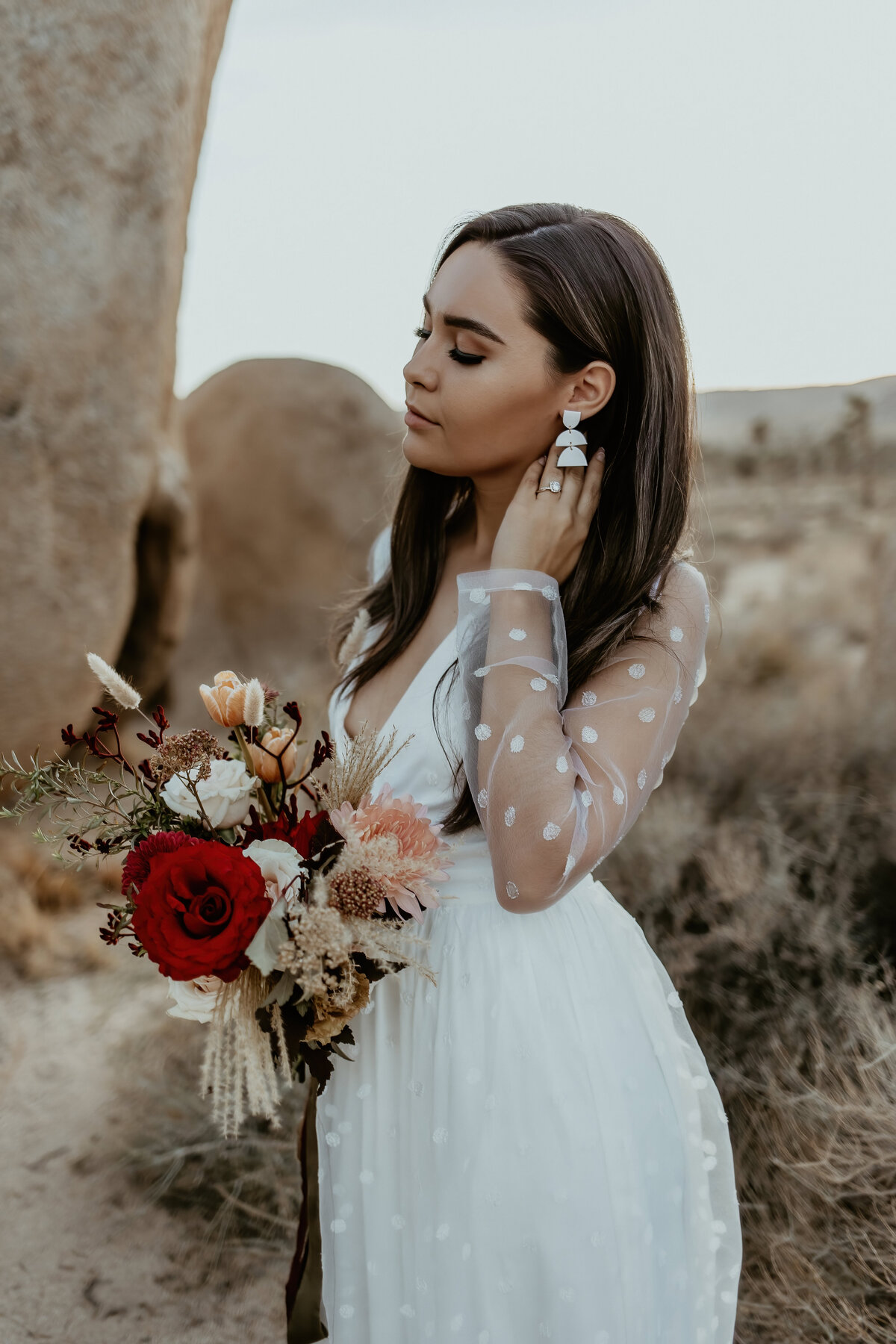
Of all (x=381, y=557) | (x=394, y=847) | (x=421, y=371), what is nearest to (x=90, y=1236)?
(x=381, y=557)

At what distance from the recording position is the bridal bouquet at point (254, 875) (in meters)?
1.19

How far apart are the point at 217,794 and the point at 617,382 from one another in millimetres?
929

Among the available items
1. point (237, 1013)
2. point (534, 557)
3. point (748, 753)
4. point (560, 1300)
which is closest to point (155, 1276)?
point (560, 1300)

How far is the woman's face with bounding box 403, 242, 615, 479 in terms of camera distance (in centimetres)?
157

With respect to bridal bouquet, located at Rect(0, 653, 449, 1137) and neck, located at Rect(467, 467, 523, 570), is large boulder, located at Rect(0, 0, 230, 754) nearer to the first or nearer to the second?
neck, located at Rect(467, 467, 523, 570)

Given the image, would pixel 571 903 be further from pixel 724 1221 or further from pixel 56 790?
pixel 56 790

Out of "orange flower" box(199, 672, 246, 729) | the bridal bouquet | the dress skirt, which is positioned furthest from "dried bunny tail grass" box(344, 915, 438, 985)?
"orange flower" box(199, 672, 246, 729)

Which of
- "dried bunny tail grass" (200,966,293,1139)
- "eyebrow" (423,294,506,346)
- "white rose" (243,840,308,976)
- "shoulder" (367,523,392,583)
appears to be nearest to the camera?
"dried bunny tail grass" (200,966,293,1139)

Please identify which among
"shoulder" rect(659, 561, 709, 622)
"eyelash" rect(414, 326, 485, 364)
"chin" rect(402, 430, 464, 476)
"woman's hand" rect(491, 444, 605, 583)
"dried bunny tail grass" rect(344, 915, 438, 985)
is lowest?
"dried bunny tail grass" rect(344, 915, 438, 985)

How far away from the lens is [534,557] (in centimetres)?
154

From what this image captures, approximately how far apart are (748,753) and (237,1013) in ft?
12.9

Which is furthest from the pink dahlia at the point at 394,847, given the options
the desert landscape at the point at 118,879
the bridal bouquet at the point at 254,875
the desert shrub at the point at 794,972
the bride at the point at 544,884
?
the desert shrub at the point at 794,972

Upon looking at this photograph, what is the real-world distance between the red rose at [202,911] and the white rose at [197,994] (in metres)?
0.05

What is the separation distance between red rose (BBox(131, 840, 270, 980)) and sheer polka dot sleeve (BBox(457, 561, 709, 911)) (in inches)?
13.8
